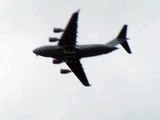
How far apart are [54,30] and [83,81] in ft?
39.6

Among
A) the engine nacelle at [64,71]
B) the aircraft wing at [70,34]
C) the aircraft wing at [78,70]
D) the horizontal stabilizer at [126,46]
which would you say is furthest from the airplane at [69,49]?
the engine nacelle at [64,71]

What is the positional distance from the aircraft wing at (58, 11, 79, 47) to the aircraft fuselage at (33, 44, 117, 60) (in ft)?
2.40

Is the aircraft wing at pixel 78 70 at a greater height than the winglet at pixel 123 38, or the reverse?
the winglet at pixel 123 38

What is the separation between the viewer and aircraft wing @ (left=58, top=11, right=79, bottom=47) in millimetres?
71537

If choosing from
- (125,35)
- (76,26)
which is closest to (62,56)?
(76,26)

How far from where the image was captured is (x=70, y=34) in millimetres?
74188

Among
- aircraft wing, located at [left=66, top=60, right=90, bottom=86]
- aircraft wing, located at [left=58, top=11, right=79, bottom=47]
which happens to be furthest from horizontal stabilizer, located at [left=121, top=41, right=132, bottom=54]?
aircraft wing, located at [left=58, top=11, right=79, bottom=47]

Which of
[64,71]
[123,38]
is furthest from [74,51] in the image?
[123,38]

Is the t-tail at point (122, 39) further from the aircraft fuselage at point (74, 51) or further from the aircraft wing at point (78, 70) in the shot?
the aircraft fuselage at point (74, 51)

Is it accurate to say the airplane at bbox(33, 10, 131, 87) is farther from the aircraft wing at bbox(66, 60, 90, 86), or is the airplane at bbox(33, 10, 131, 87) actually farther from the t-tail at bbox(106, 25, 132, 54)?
the t-tail at bbox(106, 25, 132, 54)

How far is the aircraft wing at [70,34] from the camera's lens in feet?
235

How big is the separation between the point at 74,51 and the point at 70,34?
2955 mm

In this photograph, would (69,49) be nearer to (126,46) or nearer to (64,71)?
(64,71)

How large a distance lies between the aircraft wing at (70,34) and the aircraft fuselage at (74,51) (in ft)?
2.40
